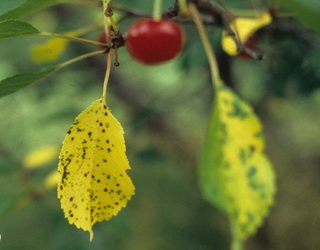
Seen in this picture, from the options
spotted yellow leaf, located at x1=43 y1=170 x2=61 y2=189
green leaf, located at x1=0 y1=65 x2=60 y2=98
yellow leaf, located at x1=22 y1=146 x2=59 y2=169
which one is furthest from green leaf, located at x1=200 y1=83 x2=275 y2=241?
yellow leaf, located at x1=22 y1=146 x2=59 y2=169

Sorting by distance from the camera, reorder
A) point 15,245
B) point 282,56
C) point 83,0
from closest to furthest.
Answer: point 83,0 < point 282,56 < point 15,245

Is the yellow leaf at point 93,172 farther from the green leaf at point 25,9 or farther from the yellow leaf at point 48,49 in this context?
the yellow leaf at point 48,49

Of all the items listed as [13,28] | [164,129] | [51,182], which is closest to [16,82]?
[13,28]

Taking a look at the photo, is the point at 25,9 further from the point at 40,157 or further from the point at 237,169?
the point at 40,157

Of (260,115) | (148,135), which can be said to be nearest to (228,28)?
(260,115)

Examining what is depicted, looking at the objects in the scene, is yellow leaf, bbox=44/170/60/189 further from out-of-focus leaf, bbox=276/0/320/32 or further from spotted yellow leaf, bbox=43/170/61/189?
out-of-focus leaf, bbox=276/0/320/32

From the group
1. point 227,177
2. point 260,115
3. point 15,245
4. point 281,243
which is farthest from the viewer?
point 15,245

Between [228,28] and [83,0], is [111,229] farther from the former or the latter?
[228,28]
